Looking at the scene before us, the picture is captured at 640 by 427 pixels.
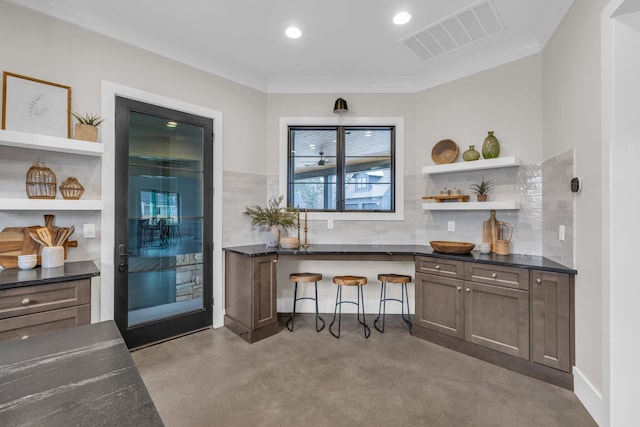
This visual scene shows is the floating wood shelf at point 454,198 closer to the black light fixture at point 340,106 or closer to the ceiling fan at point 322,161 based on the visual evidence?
the ceiling fan at point 322,161

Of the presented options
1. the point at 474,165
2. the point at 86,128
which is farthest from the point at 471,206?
the point at 86,128

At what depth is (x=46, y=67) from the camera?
100 inches

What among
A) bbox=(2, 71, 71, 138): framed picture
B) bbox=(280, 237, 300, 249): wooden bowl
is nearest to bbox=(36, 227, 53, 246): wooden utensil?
bbox=(2, 71, 71, 138): framed picture

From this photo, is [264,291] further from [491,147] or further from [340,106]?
[491,147]

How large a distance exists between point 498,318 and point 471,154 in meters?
1.71

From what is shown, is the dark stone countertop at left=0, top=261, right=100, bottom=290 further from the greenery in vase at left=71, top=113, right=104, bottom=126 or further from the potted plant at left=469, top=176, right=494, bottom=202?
the potted plant at left=469, top=176, right=494, bottom=202

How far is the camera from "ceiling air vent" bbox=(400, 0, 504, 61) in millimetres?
2768

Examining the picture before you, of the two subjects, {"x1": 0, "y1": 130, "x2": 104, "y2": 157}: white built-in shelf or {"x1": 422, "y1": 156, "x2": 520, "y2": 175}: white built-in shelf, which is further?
{"x1": 422, "y1": 156, "x2": 520, "y2": 175}: white built-in shelf

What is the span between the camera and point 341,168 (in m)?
4.18

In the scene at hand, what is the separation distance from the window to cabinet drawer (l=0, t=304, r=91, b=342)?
253 cm

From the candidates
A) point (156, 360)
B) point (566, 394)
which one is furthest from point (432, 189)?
point (156, 360)

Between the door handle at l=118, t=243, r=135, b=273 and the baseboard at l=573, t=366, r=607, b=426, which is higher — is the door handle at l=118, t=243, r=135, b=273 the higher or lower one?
the higher one

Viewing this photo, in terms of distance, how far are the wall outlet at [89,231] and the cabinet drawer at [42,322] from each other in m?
0.81

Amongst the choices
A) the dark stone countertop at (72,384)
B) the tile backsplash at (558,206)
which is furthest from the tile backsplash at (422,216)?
the dark stone countertop at (72,384)
